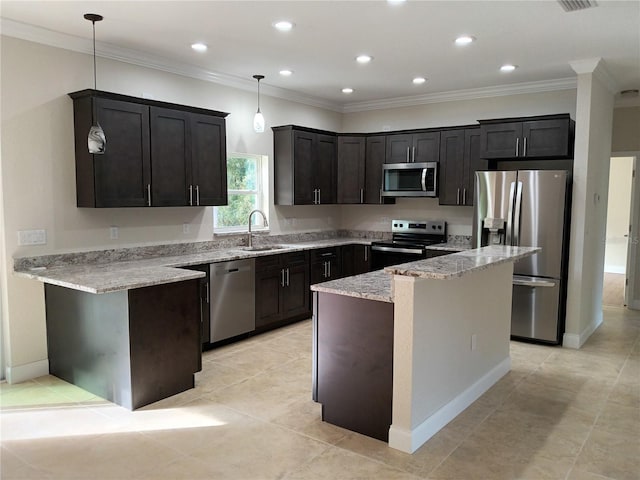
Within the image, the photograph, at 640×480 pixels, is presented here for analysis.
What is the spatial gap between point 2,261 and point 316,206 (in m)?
3.90

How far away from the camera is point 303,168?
6.11 m

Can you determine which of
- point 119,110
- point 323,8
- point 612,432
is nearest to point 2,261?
point 119,110

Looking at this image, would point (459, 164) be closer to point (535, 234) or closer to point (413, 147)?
point (413, 147)

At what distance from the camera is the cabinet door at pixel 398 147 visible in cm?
632

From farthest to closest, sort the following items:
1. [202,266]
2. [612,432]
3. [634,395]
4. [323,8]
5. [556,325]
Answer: [556,325] → [202,266] → [634,395] → [323,8] → [612,432]

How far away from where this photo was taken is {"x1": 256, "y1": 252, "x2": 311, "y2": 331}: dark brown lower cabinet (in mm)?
5207

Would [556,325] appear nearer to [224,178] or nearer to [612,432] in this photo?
[612,432]

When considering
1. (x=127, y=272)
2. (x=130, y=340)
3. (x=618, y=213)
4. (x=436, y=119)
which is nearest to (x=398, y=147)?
(x=436, y=119)

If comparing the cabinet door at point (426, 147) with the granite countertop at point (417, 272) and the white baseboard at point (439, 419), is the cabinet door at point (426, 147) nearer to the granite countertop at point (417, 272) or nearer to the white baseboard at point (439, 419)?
the granite countertop at point (417, 272)

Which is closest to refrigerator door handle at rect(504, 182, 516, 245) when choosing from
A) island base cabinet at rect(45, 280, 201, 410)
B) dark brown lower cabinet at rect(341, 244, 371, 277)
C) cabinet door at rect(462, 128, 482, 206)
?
cabinet door at rect(462, 128, 482, 206)

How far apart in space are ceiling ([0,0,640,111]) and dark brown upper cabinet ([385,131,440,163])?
0.81 meters

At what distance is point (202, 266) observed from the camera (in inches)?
180

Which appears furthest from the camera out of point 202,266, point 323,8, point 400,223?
point 400,223

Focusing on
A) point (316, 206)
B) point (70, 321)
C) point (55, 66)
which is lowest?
point (70, 321)
